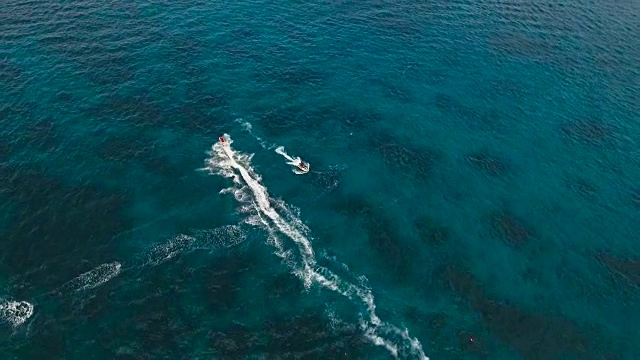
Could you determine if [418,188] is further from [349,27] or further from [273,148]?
[349,27]

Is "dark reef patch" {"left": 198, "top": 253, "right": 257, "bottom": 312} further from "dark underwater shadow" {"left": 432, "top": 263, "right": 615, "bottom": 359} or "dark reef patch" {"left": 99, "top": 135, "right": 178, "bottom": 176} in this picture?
"dark underwater shadow" {"left": 432, "top": 263, "right": 615, "bottom": 359}

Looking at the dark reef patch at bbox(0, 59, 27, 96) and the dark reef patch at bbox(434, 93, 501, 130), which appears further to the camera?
the dark reef patch at bbox(434, 93, 501, 130)

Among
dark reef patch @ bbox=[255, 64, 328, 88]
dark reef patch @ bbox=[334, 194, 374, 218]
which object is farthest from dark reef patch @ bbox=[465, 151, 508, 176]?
dark reef patch @ bbox=[255, 64, 328, 88]

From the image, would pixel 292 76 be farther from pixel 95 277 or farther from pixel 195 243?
pixel 95 277

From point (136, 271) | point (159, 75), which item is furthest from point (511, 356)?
point (159, 75)

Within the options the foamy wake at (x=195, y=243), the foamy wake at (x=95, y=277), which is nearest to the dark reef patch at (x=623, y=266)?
the foamy wake at (x=195, y=243)

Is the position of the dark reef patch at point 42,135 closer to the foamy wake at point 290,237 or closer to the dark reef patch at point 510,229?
the foamy wake at point 290,237
